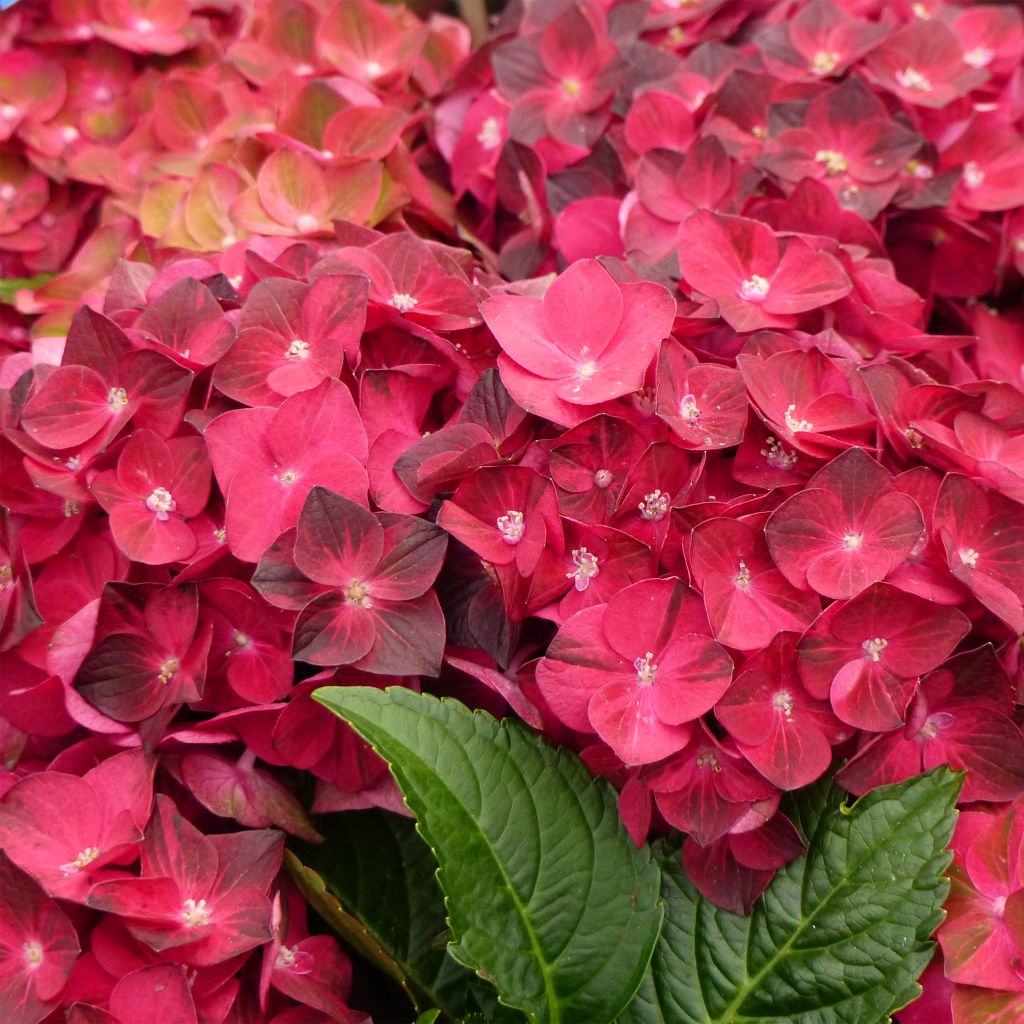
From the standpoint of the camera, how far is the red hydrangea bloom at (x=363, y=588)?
27.0 inches

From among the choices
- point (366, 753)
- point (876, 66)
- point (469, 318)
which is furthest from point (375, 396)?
point (876, 66)

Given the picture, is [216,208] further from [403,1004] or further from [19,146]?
[403,1004]

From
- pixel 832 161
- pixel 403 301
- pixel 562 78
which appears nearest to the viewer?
pixel 403 301

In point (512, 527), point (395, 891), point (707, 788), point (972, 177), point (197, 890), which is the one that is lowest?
point (395, 891)

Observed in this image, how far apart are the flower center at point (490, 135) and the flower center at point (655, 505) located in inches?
21.0

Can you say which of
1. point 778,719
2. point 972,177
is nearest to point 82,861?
point 778,719

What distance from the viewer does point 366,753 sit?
2.52 feet

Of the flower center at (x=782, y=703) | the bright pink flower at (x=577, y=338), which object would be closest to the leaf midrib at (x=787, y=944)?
the flower center at (x=782, y=703)

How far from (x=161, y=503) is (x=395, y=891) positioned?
36 centimetres

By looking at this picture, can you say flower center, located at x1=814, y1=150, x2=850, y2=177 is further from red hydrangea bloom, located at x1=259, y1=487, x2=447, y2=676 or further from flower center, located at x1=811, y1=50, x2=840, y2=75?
red hydrangea bloom, located at x1=259, y1=487, x2=447, y2=676

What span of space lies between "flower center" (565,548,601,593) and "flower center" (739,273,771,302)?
0.82ft

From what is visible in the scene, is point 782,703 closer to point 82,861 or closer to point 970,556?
point 970,556

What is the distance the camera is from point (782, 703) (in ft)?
2.31

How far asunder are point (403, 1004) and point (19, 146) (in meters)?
0.98
